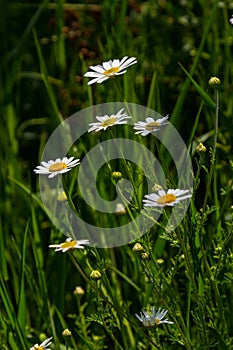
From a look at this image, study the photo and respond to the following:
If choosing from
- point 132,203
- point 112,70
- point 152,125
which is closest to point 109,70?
point 112,70

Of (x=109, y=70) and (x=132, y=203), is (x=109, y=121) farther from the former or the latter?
(x=132, y=203)

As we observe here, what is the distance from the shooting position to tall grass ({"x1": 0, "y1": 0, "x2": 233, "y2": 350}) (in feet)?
3.24

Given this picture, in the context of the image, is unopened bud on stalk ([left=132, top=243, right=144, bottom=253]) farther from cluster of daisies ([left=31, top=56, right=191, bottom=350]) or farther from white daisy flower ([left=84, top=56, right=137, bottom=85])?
white daisy flower ([left=84, top=56, right=137, bottom=85])

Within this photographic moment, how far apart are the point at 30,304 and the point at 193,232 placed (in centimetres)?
59

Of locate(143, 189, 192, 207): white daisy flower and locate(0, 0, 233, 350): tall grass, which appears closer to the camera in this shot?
locate(143, 189, 192, 207): white daisy flower

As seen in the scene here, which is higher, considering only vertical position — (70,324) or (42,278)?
(42,278)

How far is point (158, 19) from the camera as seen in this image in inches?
79.1

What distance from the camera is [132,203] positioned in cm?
116

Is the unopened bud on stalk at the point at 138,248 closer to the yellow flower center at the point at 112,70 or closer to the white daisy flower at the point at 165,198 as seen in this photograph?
the white daisy flower at the point at 165,198

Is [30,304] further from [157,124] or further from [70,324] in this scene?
[157,124]

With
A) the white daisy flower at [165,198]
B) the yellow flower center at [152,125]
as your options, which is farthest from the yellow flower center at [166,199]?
the yellow flower center at [152,125]

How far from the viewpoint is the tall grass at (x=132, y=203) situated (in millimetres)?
988

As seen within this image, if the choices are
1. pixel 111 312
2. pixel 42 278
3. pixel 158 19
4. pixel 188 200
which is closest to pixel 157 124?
pixel 188 200

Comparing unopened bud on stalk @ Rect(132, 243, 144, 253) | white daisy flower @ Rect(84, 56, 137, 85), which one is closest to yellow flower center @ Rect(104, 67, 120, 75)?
white daisy flower @ Rect(84, 56, 137, 85)
